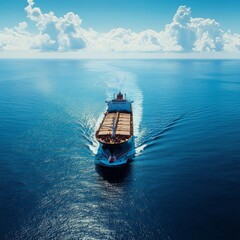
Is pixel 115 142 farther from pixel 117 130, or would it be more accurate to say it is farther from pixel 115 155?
pixel 117 130

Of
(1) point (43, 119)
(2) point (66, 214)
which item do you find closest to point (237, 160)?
(2) point (66, 214)

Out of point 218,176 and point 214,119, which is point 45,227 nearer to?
point 218,176

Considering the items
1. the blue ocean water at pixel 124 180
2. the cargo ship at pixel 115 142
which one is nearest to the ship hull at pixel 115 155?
the cargo ship at pixel 115 142

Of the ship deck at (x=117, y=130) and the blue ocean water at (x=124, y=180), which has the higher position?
the ship deck at (x=117, y=130)

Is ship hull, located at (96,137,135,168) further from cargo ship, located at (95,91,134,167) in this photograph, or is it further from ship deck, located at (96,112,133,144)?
ship deck, located at (96,112,133,144)

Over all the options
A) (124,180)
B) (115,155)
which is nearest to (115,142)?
(115,155)

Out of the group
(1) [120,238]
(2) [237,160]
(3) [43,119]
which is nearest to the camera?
(1) [120,238]

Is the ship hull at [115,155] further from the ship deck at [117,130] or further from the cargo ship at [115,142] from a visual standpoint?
the ship deck at [117,130]

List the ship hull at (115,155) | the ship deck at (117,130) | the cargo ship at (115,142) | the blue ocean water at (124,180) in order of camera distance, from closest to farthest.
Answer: the blue ocean water at (124,180), the ship hull at (115,155), the cargo ship at (115,142), the ship deck at (117,130)

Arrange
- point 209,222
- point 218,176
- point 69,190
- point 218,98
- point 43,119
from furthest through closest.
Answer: point 218,98, point 43,119, point 218,176, point 69,190, point 209,222
